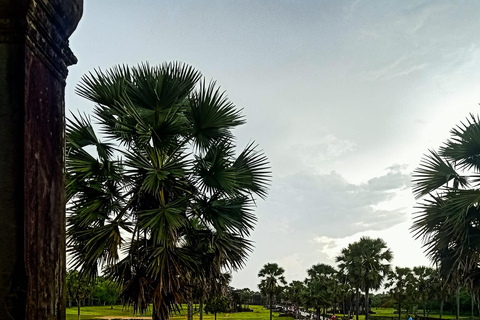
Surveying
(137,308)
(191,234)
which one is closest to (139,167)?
(191,234)

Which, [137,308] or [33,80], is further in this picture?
[137,308]

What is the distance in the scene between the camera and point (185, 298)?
24.7ft

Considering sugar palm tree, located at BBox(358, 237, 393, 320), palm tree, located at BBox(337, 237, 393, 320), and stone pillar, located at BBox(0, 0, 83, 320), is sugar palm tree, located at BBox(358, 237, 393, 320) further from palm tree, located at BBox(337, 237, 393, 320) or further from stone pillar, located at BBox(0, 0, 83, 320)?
stone pillar, located at BBox(0, 0, 83, 320)

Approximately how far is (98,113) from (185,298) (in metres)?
3.95

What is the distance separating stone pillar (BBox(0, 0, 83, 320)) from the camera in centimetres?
155

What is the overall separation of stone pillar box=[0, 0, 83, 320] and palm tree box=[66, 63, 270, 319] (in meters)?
4.82

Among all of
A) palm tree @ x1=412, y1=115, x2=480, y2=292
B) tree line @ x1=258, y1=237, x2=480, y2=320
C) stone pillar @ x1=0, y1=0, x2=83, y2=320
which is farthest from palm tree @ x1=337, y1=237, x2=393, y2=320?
stone pillar @ x1=0, y1=0, x2=83, y2=320

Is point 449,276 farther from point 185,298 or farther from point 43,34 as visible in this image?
point 43,34

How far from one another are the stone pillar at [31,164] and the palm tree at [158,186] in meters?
4.82

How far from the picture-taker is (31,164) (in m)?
1.63

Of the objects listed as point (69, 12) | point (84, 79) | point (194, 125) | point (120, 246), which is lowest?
point (120, 246)

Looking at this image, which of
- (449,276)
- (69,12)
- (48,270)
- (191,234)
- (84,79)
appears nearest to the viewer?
(48,270)

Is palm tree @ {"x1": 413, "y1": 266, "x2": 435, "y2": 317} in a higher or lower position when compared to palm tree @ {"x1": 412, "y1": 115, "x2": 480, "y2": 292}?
lower

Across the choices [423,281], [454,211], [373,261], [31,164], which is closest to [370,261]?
[373,261]
